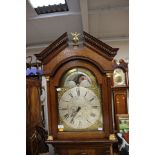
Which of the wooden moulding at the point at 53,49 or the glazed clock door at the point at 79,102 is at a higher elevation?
the wooden moulding at the point at 53,49

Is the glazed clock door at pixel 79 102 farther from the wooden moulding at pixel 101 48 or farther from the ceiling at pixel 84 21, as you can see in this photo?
the ceiling at pixel 84 21

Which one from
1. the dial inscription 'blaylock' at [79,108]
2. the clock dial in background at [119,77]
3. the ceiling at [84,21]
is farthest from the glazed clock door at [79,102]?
the clock dial in background at [119,77]

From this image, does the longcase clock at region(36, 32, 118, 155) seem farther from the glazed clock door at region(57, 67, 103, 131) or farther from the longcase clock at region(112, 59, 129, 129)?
the longcase clock at region(112, 59, 129, 129)

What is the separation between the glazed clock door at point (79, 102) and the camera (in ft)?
3.93

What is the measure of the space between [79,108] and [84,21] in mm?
1590

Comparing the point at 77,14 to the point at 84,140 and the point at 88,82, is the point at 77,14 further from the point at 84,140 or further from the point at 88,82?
Result: the point at 84,140

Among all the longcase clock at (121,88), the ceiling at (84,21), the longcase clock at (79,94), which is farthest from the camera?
the longcase clock at (121,88)

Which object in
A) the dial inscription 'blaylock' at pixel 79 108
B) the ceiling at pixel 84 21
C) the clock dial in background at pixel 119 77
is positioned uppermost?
the ceiling at pixel 84 21

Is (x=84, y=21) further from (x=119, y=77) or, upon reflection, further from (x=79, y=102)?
(x=79, y=102)

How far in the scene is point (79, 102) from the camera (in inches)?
47.7

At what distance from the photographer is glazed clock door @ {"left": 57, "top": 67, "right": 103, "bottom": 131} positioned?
120 cm

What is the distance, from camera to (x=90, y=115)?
1204 mm

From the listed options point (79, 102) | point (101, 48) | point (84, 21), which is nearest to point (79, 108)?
point (79, 102)

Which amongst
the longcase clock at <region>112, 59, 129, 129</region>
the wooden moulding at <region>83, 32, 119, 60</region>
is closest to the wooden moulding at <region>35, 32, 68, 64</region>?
the wooden moulding at <region>83, 32, 119, 60</region>
